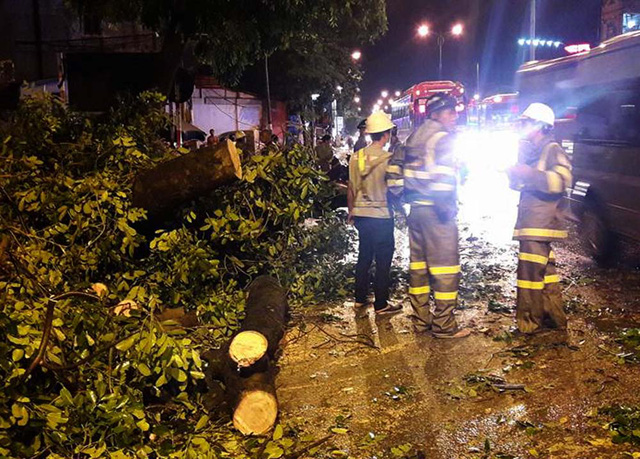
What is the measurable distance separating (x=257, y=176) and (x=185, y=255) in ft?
3.99

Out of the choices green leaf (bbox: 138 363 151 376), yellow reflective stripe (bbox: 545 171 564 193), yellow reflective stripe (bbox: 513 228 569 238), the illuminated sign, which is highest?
the illuminated sign

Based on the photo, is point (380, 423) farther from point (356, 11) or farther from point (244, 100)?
point (244, 100)

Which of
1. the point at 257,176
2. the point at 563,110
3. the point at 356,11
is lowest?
the point at 257,176

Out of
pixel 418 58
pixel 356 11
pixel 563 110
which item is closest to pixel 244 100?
pixel 356 11

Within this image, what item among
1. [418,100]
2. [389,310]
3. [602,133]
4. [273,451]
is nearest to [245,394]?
[273,451]

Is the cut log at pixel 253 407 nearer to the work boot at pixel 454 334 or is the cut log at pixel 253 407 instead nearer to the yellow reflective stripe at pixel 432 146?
the work boot at pixel 454 334

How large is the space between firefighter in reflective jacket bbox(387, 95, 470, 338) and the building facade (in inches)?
1062

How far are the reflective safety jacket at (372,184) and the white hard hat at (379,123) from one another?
0.60 ft

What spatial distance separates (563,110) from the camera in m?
7.80

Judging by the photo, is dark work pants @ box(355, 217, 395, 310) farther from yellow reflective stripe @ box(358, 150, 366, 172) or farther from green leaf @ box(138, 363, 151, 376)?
green leaf @ box(138, 363, 151, 376)

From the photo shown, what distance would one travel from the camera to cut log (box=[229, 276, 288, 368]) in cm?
382

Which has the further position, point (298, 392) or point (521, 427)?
point (298, 392)

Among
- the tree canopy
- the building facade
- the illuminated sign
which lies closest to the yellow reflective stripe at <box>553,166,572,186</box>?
the illuminated sign

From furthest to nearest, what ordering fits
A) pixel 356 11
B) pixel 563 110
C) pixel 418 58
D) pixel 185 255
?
1. pixel 418 58
2. pixel 356 11
3. pixel 563 110
4. pixel 185 255
